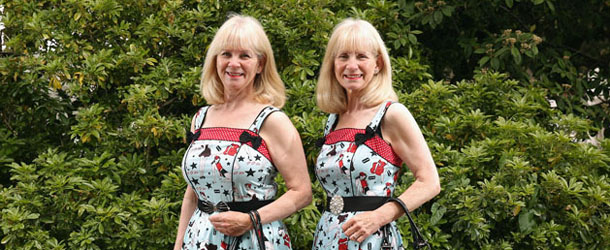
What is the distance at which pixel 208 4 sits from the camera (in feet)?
18.9

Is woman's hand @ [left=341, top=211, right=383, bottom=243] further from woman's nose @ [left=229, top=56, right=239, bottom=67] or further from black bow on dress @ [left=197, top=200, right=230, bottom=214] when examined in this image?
woman's nose @ [left=229, top=56, right=239, bottom=67]

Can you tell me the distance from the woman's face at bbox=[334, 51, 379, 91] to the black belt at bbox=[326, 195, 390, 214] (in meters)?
0.49

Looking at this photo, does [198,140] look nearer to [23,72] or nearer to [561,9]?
[23,72]

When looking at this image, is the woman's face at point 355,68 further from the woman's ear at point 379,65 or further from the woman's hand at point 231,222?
the woman's hand at point 231,222

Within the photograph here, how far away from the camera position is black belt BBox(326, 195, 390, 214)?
121 inches

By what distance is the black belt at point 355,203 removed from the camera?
10.0 ft

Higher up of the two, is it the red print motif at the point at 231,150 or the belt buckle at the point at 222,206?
the red print motif at the point at 231,150

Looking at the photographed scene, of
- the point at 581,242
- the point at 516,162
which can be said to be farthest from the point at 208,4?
the point at 581,242

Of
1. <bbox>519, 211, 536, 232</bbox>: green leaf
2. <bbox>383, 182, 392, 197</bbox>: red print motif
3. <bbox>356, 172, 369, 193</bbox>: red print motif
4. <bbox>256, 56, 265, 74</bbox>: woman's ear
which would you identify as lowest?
<bbox>519, 211, 536, 232</bbox>: green leaf

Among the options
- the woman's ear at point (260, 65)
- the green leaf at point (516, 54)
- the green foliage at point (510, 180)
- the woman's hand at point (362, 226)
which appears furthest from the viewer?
the green leaf at point (516, 54)

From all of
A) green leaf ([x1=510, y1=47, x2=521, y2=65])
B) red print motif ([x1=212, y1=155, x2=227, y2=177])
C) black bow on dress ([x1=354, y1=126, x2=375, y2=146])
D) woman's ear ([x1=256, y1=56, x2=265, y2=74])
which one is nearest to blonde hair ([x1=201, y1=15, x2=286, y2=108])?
woman's ear ([x1=256, y1=56, x2=265, y2=74])

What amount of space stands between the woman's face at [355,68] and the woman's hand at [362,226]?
58 cm

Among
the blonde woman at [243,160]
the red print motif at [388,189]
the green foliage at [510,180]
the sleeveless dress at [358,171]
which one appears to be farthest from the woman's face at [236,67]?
the green foliage at [510,180]

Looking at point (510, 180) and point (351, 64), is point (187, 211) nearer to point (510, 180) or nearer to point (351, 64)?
point (351, 64)
